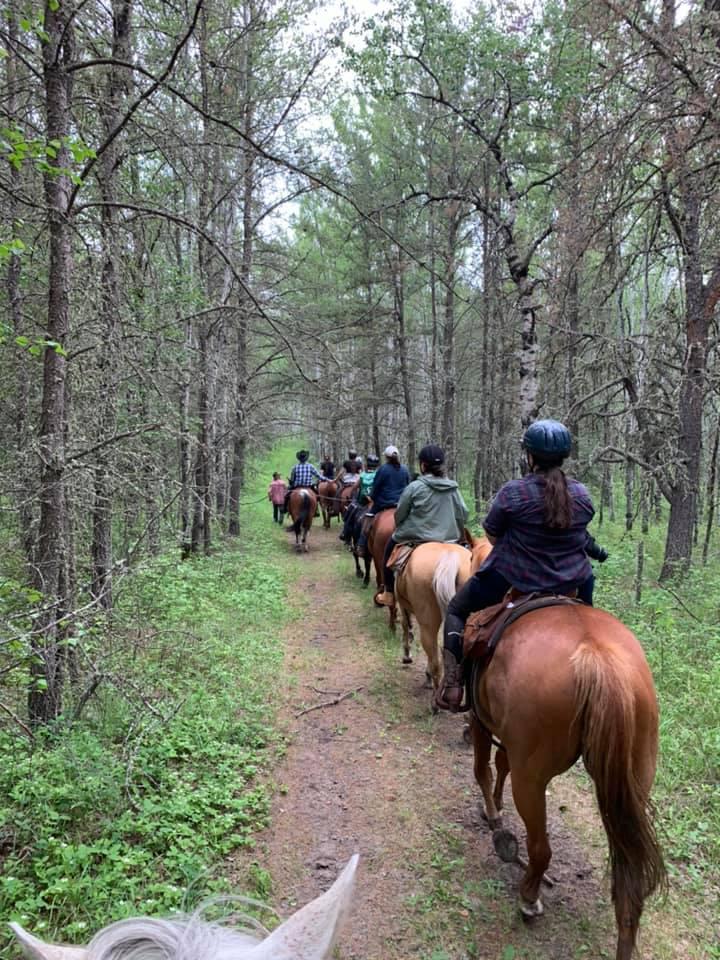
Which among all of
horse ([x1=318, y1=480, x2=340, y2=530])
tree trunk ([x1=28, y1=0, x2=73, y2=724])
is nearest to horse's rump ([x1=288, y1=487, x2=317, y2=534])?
horse ([x1=318, y1=480, x2=340, y2=530])

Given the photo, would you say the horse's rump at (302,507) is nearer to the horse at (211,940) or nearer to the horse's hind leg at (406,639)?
the horse's hind leg at (406,639)

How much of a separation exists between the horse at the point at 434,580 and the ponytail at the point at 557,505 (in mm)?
1706

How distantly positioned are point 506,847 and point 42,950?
116 inches

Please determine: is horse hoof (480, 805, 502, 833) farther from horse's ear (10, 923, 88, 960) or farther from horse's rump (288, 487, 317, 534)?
horse's rump (288, 487, 317, 534)

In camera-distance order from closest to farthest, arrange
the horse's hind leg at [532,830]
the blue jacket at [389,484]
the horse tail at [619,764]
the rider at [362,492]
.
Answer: the horse tail at [619,764] < the horse's hind leg at [532,830] < the blue jacket at [389,484] < the rider at [362,492]

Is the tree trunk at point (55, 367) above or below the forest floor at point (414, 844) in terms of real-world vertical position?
above

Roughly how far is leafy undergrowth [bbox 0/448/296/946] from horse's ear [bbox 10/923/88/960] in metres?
1.20

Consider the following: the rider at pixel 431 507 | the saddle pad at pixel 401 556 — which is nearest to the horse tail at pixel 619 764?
the saddle pad at pixel 401 556

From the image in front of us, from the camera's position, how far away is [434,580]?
5109 mm

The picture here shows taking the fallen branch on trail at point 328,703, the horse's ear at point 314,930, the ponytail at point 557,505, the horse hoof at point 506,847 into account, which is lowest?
the fallen branch on trail at point 328,703

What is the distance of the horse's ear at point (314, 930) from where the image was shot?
105 cm

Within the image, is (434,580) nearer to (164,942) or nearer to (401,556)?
(401,556)

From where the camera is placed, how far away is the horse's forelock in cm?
110

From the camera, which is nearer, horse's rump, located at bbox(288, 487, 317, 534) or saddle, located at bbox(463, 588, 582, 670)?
saddle, located at bbox(463, 588, 582, 670)
